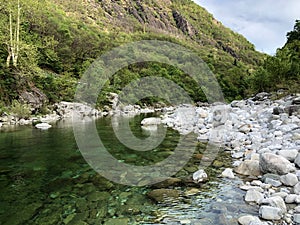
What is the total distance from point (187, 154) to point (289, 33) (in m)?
36.9

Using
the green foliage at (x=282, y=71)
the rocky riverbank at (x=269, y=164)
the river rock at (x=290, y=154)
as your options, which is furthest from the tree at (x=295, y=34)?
the river rock at (x=290, y=154)

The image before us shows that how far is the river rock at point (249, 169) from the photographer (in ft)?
16.3

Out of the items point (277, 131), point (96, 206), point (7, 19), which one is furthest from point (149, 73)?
point (96, 206)

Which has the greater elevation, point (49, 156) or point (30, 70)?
point (30, 70)

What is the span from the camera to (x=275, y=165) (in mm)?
4637

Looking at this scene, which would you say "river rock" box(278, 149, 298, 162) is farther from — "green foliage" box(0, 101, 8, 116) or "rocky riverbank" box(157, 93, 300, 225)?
"green foliage" box(0, 101, 8, 116)

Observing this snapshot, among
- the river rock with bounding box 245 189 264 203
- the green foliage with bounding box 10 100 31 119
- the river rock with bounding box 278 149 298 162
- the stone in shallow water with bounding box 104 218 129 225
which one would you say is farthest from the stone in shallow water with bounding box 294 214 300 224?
the green foliage with bounding box 10 100 31 119

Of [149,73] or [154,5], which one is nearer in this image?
[149,73]

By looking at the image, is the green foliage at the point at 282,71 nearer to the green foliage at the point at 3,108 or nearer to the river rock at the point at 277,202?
the river rock at the point at 277,202

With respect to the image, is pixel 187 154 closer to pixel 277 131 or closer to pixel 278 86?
pixel 277 131

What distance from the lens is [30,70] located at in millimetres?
21781

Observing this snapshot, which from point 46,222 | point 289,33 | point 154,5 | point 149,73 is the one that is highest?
point 154,5

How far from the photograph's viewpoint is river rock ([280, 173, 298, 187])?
417 centimetres

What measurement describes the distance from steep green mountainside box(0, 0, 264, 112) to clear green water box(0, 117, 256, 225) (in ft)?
51.5
